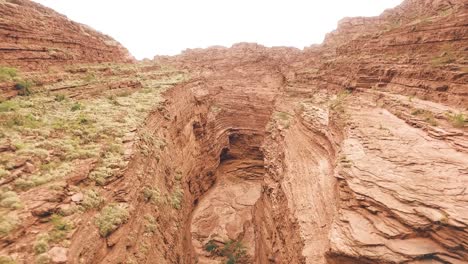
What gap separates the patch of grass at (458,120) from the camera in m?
8.47

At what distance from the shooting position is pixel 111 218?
7.51 metres

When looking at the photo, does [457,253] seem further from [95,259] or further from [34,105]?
[34,105]

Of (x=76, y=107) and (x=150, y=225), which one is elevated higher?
(x=76, y=107)

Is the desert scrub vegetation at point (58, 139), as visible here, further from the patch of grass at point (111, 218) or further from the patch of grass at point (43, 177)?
the patch of grass at point (111, 218)

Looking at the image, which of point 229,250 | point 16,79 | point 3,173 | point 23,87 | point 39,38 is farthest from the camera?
point 229,250

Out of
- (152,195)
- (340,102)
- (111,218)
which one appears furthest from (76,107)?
(340,102)

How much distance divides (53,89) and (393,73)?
57.1 feet

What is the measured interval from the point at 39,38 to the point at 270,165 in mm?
15300

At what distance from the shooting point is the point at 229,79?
31.3 meters

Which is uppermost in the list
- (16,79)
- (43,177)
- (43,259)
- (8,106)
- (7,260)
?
(16,79)

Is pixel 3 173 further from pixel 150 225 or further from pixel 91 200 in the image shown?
pixel 150 225

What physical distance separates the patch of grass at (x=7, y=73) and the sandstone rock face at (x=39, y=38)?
0.52 m

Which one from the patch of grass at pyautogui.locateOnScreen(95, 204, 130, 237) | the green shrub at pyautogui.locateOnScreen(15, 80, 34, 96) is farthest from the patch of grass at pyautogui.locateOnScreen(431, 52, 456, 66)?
the green shrub at pyautogui.locateOnScreen(15, 80, 34, 96)

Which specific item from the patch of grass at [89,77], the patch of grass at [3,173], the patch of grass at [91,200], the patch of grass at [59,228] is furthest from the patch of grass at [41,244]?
the patch of grass at [89,77]
